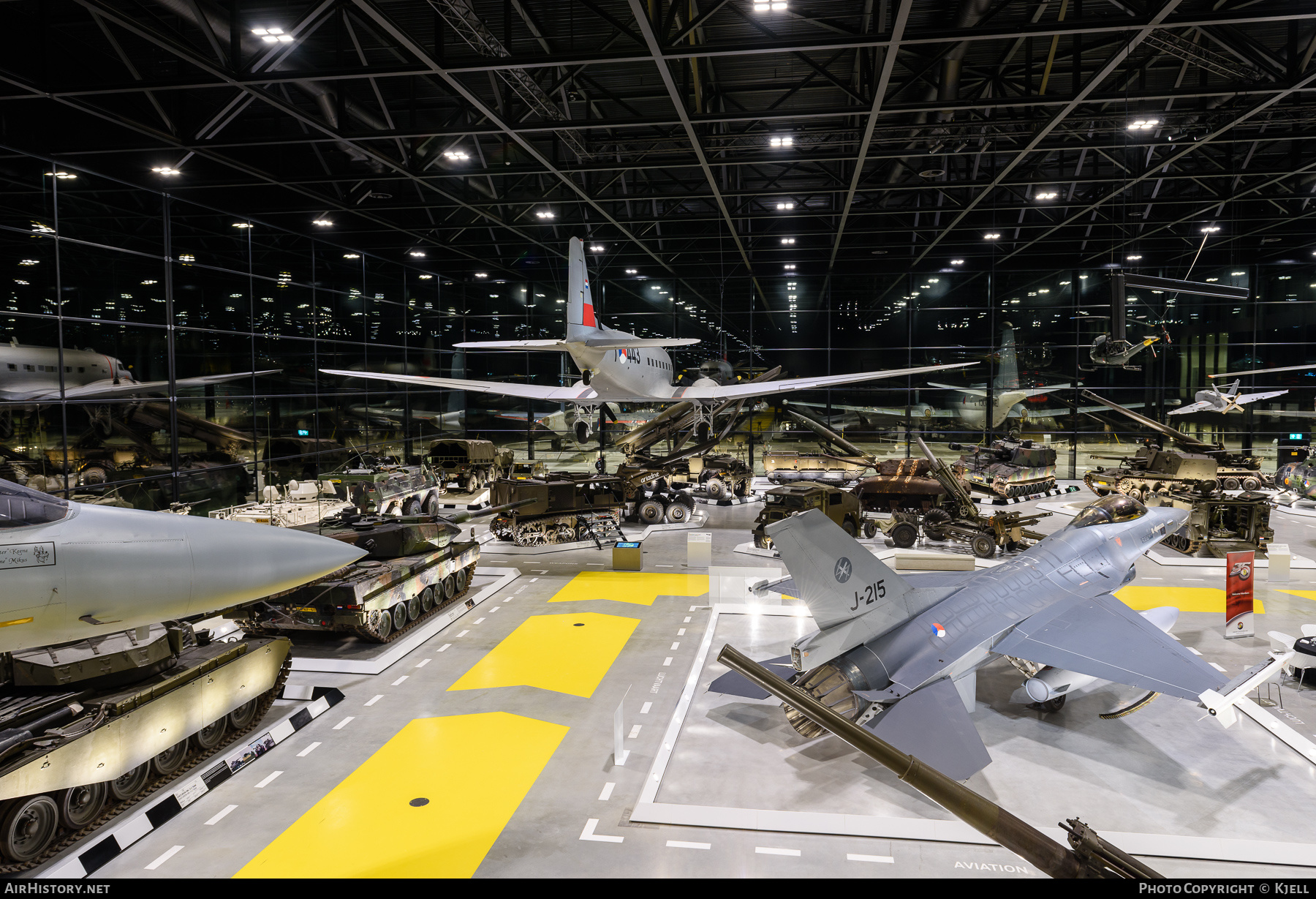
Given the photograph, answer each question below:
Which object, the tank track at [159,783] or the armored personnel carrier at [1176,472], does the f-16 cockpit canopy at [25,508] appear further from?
the armored personnel carrier at [1176,472]

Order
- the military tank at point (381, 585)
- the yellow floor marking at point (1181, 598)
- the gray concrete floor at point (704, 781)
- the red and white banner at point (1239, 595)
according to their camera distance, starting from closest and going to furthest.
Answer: the gray concrete floor at point (704, 781), the red and white banner at point (1239, 595), the military tank at point (381, 585), the yellow floor marking at point (1181, 598)

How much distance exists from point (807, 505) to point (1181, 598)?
7271 millimetres

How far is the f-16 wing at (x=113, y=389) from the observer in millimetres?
13250

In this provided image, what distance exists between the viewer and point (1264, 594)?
13141 mm

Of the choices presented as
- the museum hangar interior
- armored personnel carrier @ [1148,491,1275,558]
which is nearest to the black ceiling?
the museum hangar interior

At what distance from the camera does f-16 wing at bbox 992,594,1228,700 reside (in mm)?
6625

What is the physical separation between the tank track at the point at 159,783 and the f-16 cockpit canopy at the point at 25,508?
3.21 m

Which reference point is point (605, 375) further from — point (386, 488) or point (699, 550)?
point (386, 488)

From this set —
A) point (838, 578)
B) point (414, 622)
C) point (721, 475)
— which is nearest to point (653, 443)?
point (721, 475)

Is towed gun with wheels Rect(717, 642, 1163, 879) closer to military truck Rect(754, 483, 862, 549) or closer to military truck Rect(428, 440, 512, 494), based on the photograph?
military truck Rect(754, 483, 862, 549)

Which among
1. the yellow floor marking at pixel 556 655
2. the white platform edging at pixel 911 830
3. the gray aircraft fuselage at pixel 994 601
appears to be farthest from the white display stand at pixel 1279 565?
the yellow floor marking at pixel 556 655

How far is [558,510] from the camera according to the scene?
17828 millimetres

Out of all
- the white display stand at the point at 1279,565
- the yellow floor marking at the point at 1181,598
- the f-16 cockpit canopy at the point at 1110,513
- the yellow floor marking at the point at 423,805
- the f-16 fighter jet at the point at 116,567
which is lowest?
the yellow floor marking at the point at 423,805

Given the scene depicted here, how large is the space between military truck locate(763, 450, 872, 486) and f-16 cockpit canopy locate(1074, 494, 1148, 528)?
1415 centimetres
